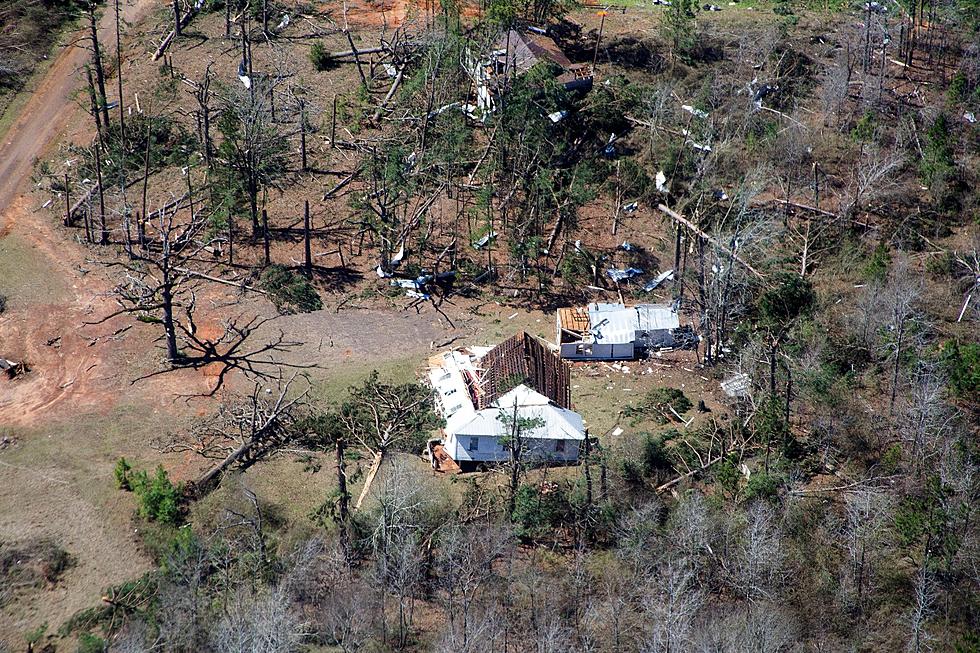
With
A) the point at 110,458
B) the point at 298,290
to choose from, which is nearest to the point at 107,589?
the point at 110,458

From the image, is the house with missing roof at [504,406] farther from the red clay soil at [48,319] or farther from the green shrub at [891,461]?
the red clay soil at [48,319]

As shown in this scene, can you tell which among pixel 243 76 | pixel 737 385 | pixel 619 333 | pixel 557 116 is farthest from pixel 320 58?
pixel 737 385

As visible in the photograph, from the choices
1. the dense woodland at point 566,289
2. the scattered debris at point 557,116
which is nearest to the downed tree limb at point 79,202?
the dense woodland at point 566,289

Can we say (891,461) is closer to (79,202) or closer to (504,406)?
(504,406)

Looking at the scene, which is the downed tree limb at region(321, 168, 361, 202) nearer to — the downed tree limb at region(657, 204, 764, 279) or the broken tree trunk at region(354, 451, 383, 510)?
the downed tree limb at region(657, 204, 764, 279)

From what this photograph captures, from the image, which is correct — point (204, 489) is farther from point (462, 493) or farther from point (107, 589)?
point (462, 493)

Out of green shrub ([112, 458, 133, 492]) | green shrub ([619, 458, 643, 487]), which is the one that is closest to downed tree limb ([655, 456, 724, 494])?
green shrub ([619, 458, 643, 487])

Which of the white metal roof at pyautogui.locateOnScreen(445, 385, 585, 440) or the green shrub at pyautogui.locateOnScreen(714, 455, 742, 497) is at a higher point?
the white metal roof at pyautogui.locateOnScreen(445, 385, 585, 440)
